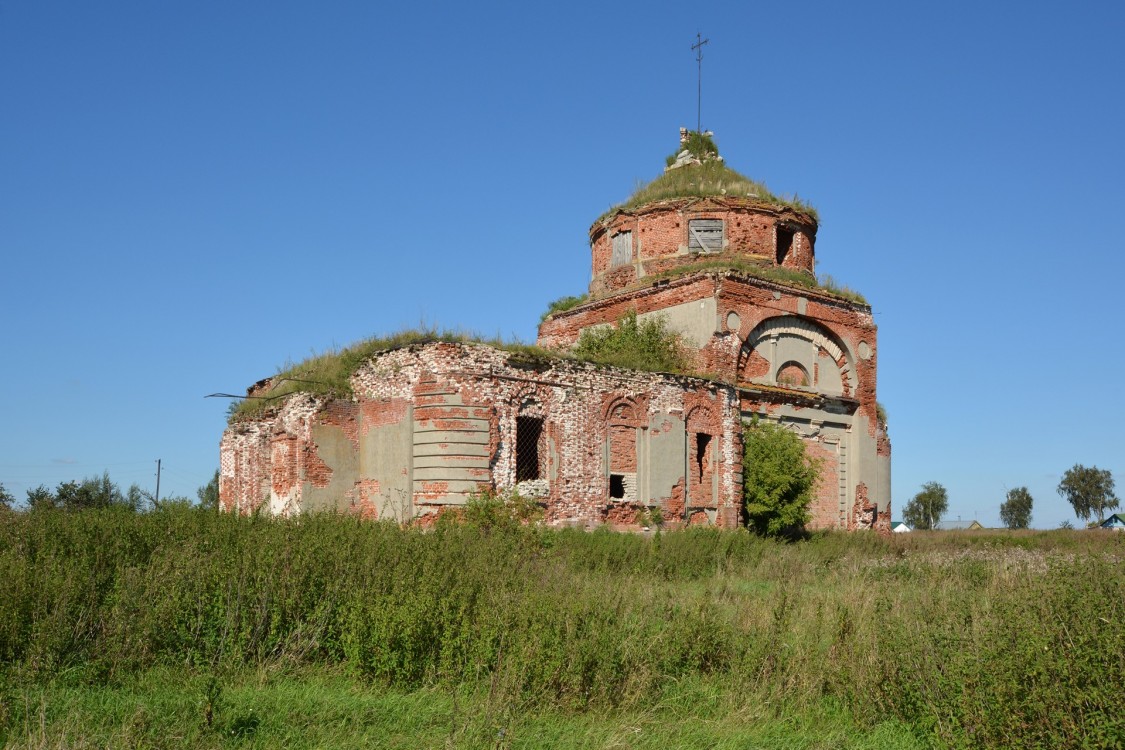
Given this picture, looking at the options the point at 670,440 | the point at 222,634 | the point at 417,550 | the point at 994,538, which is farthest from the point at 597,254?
the point at 222,634

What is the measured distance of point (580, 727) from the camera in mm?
6441

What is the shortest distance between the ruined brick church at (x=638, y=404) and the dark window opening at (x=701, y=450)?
50 mm

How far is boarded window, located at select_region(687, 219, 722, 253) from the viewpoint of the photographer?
2477 cm

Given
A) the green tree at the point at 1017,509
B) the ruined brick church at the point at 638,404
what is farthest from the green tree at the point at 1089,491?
the ruined brick church at the point at 638,404

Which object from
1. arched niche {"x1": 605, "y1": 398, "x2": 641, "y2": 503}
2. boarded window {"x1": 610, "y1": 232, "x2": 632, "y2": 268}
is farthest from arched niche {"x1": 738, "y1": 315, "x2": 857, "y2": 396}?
arched niche {"x1": 605, "y1": 398, "x2": 641, "y2": 503}

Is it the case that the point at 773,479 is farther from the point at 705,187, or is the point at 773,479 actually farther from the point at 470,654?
the point at 470,654

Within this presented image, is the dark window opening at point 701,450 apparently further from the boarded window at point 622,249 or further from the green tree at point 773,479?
the boarded window at point 622,249

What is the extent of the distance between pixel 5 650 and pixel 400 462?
1006 cm

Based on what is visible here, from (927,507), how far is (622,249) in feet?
177

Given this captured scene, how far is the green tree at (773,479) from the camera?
2105 centimetres

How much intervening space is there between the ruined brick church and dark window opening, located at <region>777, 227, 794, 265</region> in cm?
4

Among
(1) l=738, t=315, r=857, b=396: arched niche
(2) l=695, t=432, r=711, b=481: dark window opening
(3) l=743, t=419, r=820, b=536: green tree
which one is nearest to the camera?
(2) l=695, t=432, r=711, b=481: dark window opening

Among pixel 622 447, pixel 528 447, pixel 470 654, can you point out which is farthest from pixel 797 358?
pixel 470 654

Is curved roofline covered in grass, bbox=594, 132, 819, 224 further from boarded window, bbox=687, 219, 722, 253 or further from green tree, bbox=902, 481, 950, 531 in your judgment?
green tree, bbox=902, 481, 950, 531
